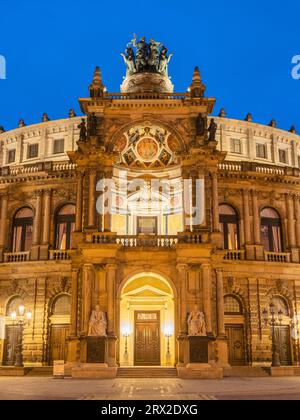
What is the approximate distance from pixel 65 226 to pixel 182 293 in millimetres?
13855

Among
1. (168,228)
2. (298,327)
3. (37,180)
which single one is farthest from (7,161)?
(298,327)

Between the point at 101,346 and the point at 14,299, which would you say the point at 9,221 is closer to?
the point at 14,299

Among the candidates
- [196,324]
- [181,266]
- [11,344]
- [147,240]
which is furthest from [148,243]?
[11,344]

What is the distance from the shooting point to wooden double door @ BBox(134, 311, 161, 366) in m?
36.8

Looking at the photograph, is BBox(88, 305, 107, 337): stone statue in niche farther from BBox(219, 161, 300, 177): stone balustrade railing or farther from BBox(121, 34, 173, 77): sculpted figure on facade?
BBox(121, 34, 173, 77): sculpted figure on facade

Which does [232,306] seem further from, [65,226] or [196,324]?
[65,226]

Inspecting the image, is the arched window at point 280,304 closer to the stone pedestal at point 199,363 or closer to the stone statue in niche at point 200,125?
the stone pedestal at point 199,363

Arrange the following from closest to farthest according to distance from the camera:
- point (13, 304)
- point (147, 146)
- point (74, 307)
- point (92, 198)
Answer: point (74, 307)
point (92, 198)
point (147, 146)
point (13, 304)

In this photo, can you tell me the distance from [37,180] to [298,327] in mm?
23588

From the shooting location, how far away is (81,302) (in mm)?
34406

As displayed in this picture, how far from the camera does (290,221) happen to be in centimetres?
4384

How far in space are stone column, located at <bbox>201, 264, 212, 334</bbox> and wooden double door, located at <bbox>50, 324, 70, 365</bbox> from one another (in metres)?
12.3

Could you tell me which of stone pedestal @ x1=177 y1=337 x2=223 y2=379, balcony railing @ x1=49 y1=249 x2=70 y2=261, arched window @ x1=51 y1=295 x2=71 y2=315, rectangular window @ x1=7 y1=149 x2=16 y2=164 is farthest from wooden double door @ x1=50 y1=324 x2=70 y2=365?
rectangular window @ x1=7 y1=149 x2=16 y2=164
